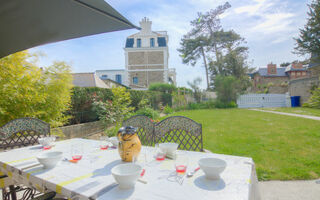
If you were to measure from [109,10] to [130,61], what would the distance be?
66.6ft

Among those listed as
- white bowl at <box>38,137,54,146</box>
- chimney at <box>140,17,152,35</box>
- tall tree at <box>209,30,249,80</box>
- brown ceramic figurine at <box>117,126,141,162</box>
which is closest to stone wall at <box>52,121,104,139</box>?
white bowl at <box>38,137,54,146</box>

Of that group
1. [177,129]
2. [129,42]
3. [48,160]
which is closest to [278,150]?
[177,129]

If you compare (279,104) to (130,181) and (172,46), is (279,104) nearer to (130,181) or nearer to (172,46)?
(172,46)

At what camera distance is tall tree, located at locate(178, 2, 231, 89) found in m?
18.8

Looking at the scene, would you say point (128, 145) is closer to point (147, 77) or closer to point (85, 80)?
point (85, 80)

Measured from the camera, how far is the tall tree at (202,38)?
18756mm

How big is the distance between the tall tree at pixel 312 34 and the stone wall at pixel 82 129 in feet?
44.1

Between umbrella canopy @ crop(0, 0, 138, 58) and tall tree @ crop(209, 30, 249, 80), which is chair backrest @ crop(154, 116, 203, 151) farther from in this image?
tall tree @ crop(209, 30, 249, 80)

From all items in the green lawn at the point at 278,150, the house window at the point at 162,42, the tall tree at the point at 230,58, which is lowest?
the green lawn at the point at 278,150

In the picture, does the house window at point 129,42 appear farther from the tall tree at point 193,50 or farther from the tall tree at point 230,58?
the tall tree at point 230,58

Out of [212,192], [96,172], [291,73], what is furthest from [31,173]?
[291,73]

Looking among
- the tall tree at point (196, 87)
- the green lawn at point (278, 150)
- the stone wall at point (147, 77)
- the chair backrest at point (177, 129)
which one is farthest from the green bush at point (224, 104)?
the chair backrest at point (177, 129)

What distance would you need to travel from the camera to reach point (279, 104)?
15.2 m

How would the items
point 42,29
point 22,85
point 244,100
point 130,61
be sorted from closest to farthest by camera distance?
point 42,29, point 22,85, point 244,100, point 130,61
